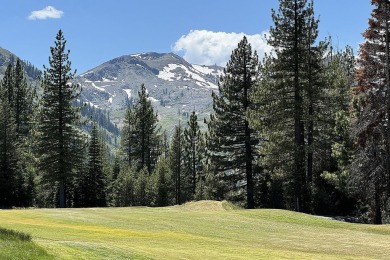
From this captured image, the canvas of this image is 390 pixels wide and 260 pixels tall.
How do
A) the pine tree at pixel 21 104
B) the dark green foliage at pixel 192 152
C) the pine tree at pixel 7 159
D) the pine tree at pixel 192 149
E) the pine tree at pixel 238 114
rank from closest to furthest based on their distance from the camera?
the pine tree at pixel 238 114, the pine tree at pixel 7 159, the pine tree at pixel 21 104, the dark green foliage at pixel 192 152, the pine tree at pixel 192 149

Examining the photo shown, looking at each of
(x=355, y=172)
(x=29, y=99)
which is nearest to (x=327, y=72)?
(x=355, y=172)

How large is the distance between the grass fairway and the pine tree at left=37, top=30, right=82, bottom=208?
2244cm

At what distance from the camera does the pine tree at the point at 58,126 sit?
4959 centimetres

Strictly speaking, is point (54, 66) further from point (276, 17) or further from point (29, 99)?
point (29, 99)

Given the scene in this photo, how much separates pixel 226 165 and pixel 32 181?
34628mm

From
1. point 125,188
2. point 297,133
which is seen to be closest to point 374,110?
point 297,133

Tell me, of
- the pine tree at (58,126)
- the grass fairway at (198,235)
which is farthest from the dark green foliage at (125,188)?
the grass fairway at (198,235)

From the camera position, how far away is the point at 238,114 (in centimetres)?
4675

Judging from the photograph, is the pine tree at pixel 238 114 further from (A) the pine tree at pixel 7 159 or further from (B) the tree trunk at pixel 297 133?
(A) the pine tree at pixel 7 159

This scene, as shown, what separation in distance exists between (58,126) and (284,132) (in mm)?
26508

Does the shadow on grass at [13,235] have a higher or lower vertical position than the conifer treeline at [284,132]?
lower

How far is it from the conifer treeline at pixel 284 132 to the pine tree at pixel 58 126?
0.12 metres

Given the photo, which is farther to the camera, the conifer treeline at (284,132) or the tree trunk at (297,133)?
the tree trunk at (297,133)

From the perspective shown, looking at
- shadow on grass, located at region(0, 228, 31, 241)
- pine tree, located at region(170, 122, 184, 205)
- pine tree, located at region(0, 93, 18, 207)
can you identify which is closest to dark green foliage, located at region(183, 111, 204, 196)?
pine tree, located at region(170, 122, 184, 205)
